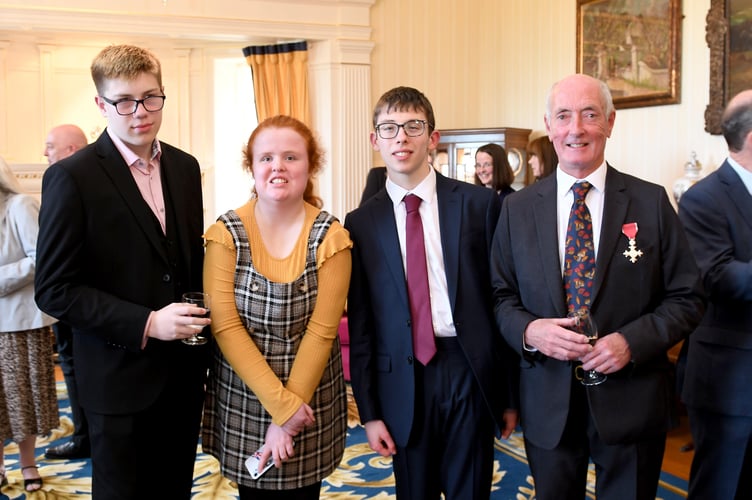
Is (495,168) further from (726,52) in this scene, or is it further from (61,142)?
(61,142)

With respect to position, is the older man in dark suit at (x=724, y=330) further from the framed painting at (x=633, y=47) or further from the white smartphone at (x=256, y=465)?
the framed painting at (x=633, y=47)

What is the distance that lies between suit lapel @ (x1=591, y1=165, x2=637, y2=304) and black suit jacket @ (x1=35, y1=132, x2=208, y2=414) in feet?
4.01

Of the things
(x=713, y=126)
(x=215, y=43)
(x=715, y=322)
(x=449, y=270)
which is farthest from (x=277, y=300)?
(x=215, y=43)

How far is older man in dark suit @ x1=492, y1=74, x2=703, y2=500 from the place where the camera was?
216 cm

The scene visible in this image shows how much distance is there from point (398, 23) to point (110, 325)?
6881 millimetres

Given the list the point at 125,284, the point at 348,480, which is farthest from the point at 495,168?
the point at 125,284

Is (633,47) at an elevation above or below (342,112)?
above

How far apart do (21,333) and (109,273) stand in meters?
1.87

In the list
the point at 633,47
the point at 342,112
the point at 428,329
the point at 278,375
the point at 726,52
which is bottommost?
the point at 278,375

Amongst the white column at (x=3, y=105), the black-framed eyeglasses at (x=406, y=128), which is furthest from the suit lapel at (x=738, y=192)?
the white column at (x=3, y=105)

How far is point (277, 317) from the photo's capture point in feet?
7.30

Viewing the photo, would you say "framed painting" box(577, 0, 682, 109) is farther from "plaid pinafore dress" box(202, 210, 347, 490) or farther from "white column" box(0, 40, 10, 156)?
"white column" box(0, 40, 10, 156)

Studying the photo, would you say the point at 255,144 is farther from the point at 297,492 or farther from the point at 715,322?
the point at 715,322

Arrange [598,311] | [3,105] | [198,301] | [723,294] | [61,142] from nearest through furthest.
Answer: [198,301] < [598,311] < [723,294] < [61,142] < [3,105]
